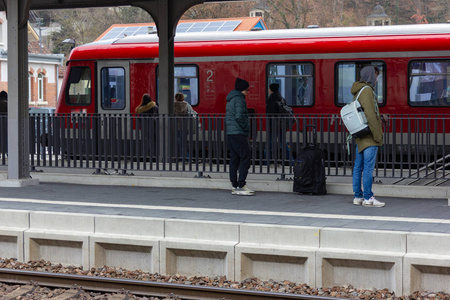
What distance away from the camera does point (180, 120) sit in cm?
1329

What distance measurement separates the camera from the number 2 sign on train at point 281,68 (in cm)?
1702

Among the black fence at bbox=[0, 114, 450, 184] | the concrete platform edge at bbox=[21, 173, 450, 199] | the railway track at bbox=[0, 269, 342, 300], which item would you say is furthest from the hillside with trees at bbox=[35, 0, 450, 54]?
the railway track at bbox=[0, 269, 342, 300]

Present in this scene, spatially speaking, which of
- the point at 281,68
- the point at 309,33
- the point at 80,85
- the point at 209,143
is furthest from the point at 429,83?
the point at 80,85

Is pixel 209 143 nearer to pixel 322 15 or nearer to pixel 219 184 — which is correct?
pixel 219 184

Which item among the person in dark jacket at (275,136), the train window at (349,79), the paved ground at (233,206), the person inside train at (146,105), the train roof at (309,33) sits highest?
the train roof at (309,33)

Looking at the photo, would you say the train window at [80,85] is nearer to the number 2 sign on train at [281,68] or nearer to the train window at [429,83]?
the number 2 sign on train at [281,68]

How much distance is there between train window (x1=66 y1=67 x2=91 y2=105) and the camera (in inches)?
792

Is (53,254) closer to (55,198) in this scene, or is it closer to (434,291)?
(55,198)

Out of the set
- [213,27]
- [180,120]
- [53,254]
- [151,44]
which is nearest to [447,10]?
[213,27]

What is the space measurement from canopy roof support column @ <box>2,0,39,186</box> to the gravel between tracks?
408 cm

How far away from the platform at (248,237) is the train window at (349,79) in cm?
631

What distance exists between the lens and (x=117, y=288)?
26.1ft

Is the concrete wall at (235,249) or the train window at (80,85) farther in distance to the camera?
the train window at (80,85)

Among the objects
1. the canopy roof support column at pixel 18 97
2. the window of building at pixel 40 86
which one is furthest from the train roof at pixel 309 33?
the window of building at pixel 40 86
